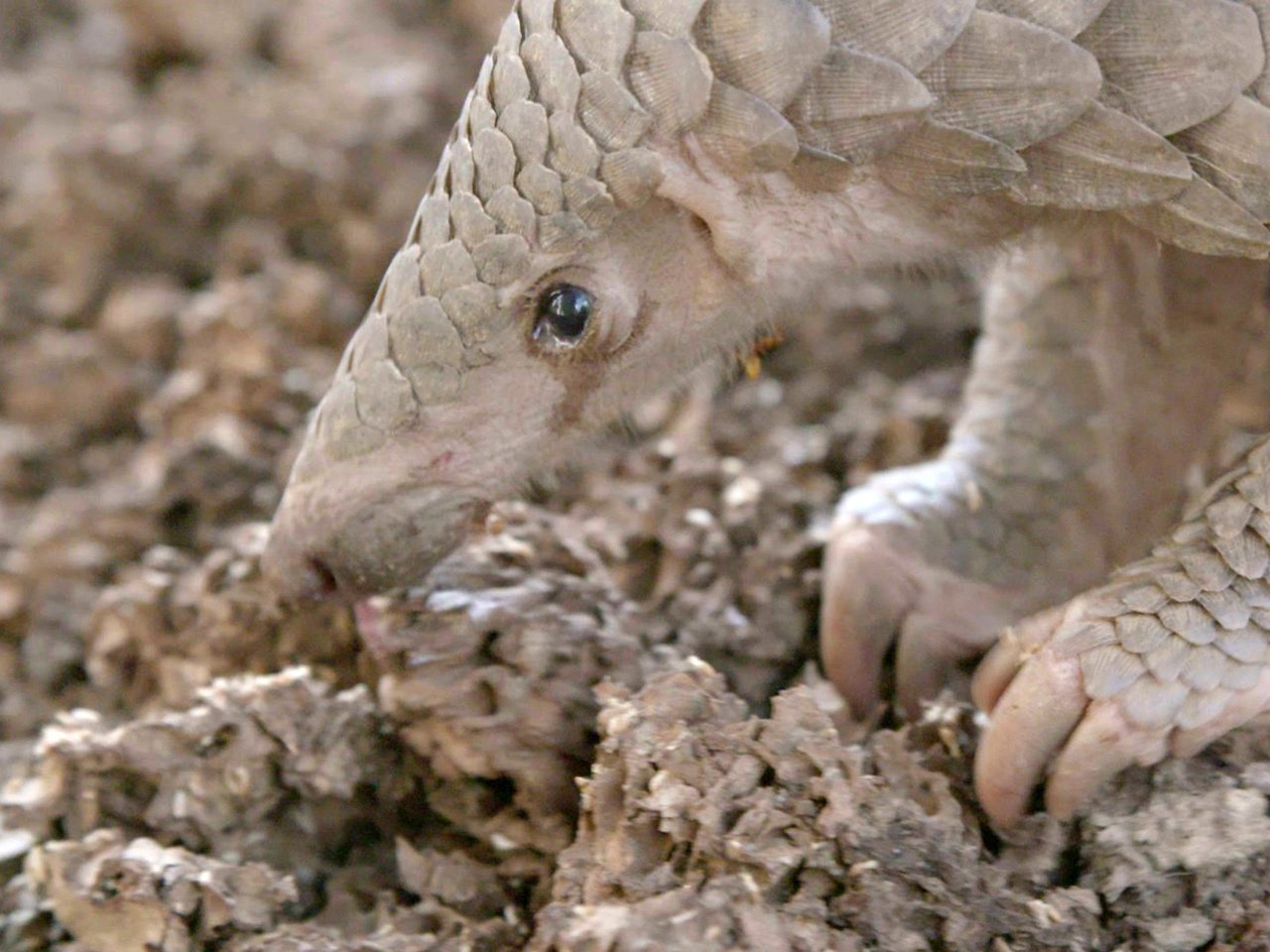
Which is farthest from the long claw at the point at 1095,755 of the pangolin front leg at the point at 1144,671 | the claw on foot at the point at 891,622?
the claw on foot at the point at 891,622

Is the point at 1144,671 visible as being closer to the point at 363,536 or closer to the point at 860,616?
the point at 860,616

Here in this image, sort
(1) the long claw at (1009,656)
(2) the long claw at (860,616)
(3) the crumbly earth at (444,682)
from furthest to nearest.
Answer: (2) the long claw at (860,616), (1) the long claw at (1009,656), (3) the crumbly earth at (444,682)

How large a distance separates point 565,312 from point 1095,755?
548 millimetres

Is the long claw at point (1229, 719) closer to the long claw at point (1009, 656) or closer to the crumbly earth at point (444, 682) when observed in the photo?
the crumbly earth at point (444, 682)

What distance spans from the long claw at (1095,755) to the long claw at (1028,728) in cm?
1

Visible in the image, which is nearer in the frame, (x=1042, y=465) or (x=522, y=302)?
(x=522, y=302)

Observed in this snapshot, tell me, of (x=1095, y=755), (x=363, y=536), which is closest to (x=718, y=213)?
(x=363, y=536)

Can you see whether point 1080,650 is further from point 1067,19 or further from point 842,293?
point 842,293

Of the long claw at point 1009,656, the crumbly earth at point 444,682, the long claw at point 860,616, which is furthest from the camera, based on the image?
the long claw at point 860,616

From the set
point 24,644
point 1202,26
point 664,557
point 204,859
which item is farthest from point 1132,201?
point 24,644

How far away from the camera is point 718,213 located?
1194 millimetres

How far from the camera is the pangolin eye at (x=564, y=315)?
1193mm

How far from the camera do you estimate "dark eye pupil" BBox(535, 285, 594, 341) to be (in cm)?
119

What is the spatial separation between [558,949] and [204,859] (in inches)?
14.7
